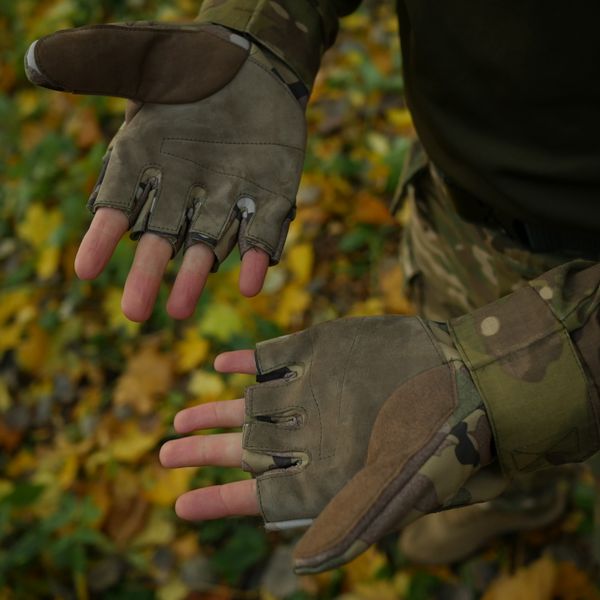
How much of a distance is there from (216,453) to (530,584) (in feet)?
3.69

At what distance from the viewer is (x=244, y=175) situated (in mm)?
1221

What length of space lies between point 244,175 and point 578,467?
1.44 meters

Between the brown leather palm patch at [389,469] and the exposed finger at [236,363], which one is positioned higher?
the brown leather palm patch at [389,469]

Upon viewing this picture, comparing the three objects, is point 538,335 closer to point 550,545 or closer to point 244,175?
point 244,175

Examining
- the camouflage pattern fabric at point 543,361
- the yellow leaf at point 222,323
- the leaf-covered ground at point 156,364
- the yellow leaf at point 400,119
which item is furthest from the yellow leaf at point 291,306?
the camouflage pattern fabric at point 543,361

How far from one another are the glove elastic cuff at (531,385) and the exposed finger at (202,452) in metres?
0.42

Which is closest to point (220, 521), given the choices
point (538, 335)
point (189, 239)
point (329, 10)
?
point (189, 239)

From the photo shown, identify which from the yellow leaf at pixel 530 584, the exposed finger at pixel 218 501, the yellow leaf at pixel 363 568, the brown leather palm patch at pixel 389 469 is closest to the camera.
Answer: the brown leather palm patch at pixel 389 469

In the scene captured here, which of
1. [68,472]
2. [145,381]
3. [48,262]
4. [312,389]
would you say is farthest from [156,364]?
[312,389]

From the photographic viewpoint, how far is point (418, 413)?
975 millimetres

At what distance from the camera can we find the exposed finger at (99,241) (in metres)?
1.10

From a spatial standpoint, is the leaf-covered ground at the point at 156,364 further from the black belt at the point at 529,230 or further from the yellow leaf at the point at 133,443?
the black belt at the point at 529,230

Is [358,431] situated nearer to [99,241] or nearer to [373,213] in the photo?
[99,241]

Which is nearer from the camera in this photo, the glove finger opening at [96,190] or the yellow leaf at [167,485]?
the glove finger opening at [96,190]
